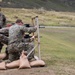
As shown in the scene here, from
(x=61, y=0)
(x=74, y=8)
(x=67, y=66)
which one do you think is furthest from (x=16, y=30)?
(x=61, y=0)

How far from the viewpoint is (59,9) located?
119812mm

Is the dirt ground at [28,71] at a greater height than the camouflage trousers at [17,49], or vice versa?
the camouflage trousers at [17,49]

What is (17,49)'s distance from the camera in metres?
12.1

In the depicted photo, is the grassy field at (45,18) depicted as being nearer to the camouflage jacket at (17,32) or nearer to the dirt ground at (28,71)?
the camouflage jacket at (17,32)

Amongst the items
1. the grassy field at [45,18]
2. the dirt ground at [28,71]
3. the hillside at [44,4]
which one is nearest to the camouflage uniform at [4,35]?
the dirt ground at [28,71]

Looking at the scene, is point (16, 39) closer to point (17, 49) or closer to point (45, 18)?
point (17, 49)

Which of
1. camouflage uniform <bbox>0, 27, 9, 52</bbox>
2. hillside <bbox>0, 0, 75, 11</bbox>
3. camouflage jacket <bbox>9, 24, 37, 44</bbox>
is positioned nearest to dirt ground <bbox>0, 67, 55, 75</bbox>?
camouflage jacket <bbox>9, 24, 37, 44</bbox>

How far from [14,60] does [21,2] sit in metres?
99.3

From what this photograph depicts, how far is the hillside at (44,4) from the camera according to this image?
105m

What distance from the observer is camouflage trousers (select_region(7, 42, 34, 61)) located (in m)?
12.1

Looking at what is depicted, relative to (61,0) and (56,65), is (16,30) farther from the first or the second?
(61,0)

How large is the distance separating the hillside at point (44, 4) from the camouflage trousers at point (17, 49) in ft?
284

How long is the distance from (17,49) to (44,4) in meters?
111

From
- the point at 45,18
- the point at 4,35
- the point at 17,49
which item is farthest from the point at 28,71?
the point at 45,18
